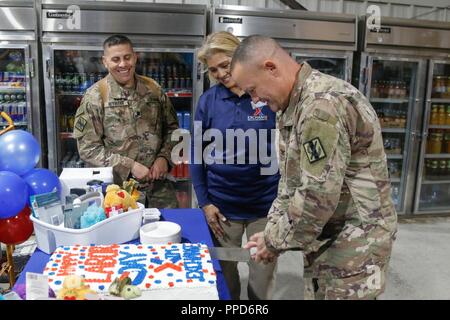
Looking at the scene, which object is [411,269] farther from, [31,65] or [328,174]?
[31,65]

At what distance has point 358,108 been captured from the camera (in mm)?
1334

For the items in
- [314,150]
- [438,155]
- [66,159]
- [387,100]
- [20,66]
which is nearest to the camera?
[314,150]

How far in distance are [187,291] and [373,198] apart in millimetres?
671

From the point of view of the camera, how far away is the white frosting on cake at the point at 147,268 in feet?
4.10

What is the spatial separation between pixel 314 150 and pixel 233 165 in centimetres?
101

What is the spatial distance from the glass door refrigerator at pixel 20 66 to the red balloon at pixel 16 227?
2.16m

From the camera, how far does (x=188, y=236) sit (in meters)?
1.81

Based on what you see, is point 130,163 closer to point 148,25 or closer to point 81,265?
point 81,265

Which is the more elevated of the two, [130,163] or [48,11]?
[48,11]

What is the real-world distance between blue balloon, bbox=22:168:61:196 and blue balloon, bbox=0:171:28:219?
35 millimetres

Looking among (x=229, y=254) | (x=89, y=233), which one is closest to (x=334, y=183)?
(x=229, y=254)

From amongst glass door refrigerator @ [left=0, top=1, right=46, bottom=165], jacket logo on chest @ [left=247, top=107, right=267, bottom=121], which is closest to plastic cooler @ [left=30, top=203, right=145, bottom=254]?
jacket logo on chest @ [left=247, top=107, right=267, bottom=121]
